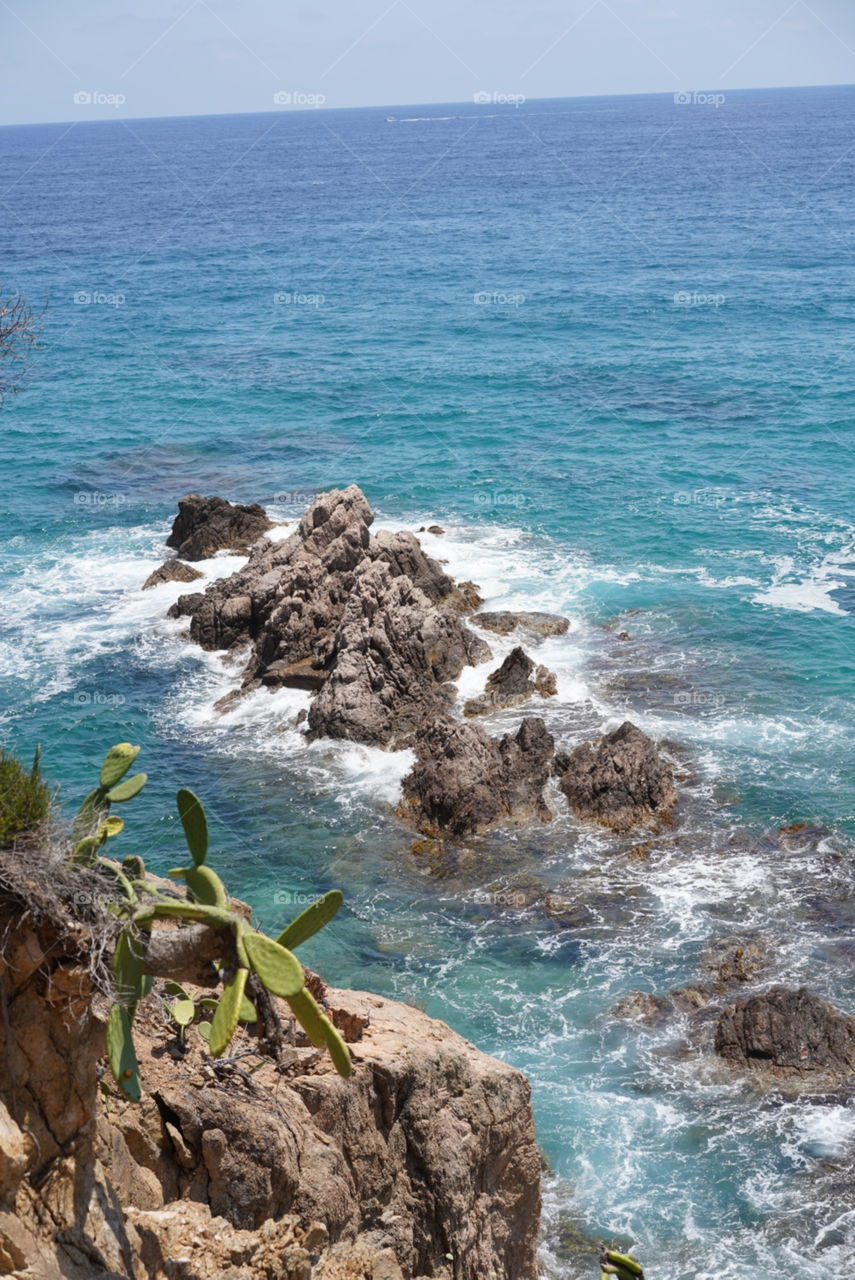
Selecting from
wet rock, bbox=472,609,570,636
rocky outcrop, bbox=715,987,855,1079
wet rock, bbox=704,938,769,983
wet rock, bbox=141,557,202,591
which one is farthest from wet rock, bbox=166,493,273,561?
rocky outcrop, bbox=715,987,855,1079

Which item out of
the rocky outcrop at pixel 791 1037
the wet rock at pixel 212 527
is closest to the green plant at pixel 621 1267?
the rocky outcrop at pixel 791 1037

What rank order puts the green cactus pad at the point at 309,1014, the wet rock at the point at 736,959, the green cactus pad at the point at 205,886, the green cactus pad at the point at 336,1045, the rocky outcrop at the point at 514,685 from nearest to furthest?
the green cactus pad at the point at 309,1014, the green cactus pad at the point at 336,1045, the green cactus pad at the point at 205,886, the wet rock at the point at 736,959, the rocky outcrop at the point at 514,685

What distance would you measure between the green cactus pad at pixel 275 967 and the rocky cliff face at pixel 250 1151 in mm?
1260

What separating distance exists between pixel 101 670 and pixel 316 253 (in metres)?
77.6

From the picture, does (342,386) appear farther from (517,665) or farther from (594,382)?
(517,665)

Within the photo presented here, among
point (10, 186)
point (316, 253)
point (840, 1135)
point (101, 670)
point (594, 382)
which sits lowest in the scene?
point (840, 1135)

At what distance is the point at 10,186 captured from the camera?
181 metres

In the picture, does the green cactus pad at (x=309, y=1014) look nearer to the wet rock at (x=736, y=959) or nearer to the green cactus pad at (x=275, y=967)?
the green cactus pad at (x=275, y=967)

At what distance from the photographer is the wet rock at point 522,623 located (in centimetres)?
3619

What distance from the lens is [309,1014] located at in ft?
31.8

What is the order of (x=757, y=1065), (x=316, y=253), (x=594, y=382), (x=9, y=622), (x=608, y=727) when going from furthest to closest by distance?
1. (x=316, y=253)
2. (x=594, y=382)
3. (x=9, y=622)
4. (x=608, y=727)
5. (x=757, y=1065)

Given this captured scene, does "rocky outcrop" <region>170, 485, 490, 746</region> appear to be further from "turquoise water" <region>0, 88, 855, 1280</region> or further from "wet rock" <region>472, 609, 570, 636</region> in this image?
"wet rock" <region>472, 609, 570, 636</region>

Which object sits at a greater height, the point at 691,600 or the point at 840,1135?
the point at 691,600

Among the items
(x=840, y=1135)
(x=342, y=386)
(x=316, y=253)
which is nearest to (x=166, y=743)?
(x=840, y=1135)
